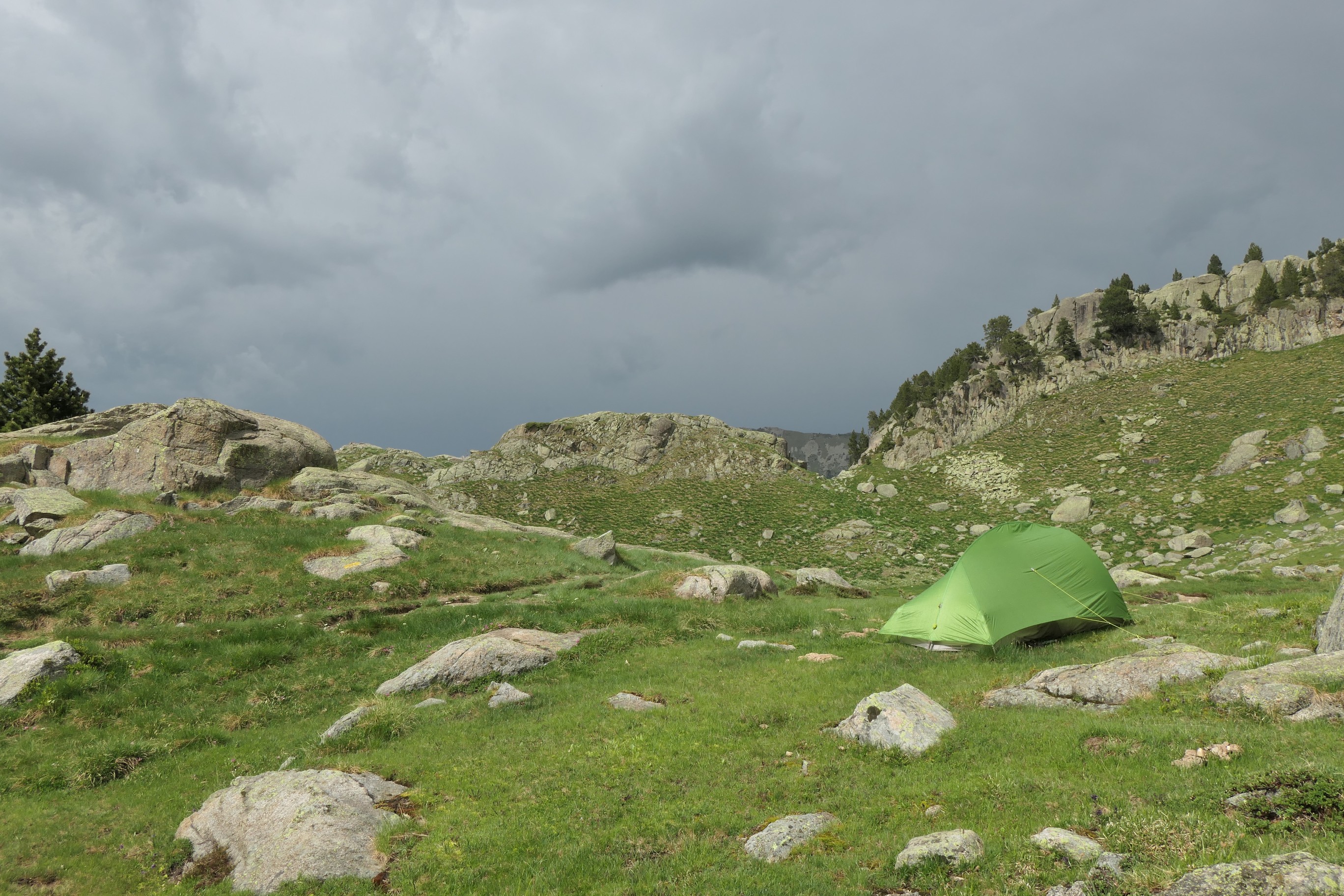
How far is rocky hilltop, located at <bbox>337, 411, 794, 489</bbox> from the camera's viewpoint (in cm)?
7869

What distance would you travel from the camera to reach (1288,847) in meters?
6.90

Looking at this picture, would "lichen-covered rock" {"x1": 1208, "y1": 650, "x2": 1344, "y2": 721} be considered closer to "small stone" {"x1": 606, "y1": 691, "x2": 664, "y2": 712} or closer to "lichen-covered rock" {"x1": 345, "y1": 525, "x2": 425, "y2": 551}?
"small stone" {"x1": 606, "y1": 691, "x2": 664, "y2": 712}

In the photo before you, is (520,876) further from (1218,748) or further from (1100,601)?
(1100,601)

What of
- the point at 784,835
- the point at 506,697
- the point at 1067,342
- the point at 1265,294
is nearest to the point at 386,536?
the point at 506,697

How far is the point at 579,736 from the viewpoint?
15133mm

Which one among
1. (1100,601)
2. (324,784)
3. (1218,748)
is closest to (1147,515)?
(1100,601)

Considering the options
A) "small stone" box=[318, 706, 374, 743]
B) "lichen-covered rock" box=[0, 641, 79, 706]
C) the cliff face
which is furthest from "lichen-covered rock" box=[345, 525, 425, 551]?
the cliff face

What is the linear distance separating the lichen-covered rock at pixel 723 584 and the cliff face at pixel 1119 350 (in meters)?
52.3

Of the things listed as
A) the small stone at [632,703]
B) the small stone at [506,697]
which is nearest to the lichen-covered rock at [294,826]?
the small stone at [506,697]

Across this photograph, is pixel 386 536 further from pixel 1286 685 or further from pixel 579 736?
pixel 1286 685

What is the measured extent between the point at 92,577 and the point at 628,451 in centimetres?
6078

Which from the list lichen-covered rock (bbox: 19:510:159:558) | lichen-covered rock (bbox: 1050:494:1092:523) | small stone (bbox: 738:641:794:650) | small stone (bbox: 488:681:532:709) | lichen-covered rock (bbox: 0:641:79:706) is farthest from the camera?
lichen-covered rock (bbox: 1050:494:1092:523)

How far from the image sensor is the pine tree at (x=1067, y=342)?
7994 cm

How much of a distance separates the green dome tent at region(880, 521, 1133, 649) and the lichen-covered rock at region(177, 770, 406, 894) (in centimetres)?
1789
